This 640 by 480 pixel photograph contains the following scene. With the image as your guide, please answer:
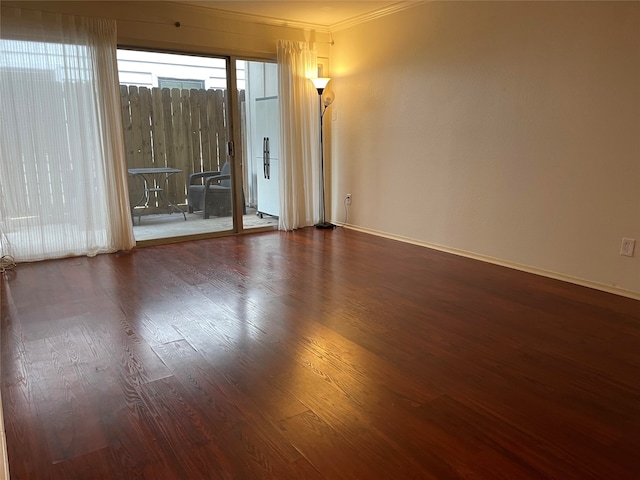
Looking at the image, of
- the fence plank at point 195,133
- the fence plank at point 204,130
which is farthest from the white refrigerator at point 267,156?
the fence plank at point 195,133

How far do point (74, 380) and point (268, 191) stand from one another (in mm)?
4201

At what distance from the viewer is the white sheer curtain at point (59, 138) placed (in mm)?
4098

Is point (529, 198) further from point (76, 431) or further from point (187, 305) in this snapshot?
point (76, 431)

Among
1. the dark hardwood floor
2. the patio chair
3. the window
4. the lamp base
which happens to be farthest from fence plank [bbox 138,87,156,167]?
the lamp base

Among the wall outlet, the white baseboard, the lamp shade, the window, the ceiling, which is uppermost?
the ceiling

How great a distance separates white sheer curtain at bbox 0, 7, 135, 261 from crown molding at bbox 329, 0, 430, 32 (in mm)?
2529

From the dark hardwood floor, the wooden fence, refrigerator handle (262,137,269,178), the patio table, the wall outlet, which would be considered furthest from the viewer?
refrigerator handle (262,137,269,178)

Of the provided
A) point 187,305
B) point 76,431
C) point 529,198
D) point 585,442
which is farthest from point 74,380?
point 529,198

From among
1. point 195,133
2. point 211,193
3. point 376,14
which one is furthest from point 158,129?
point 376,14

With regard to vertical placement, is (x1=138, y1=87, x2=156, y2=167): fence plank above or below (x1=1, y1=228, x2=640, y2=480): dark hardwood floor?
above

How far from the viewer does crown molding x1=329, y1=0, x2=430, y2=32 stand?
4777mm

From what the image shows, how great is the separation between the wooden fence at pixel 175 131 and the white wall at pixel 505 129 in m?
1.60

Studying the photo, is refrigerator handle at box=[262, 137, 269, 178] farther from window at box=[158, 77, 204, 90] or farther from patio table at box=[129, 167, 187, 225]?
patio table at box=[129, 167, 187, 225]

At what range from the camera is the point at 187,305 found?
331 cm
